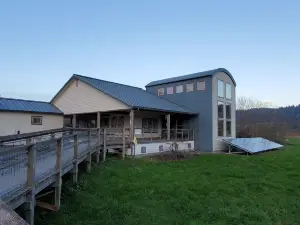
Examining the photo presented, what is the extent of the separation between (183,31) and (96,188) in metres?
14.2

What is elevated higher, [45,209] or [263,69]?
[263,69]

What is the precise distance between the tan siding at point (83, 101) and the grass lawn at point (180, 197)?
236 inches

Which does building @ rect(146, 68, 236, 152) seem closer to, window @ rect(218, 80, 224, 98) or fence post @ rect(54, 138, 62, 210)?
window @ rect(218, 80, 224, 98)

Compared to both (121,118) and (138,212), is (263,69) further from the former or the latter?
(138,212)

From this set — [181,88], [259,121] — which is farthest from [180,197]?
[259,121]

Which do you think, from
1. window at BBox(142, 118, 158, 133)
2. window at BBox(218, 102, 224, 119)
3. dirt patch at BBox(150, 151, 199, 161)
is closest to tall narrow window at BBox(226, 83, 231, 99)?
window at BBox(218, 102, 224, 119)

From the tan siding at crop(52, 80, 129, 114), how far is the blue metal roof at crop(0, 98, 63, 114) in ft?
2.73

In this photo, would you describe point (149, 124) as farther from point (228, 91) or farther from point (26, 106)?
point (26, 106)

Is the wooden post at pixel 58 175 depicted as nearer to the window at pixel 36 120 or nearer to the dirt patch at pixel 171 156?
the dirt patch at pixel 171 156

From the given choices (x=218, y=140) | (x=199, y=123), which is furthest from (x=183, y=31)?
(x=218, y=140)

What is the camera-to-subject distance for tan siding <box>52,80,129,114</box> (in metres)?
18.1

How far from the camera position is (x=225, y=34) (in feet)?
63.7

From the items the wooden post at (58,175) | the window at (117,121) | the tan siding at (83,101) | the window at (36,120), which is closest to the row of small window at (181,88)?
the window at (117,121)

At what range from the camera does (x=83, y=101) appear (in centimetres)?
2055
